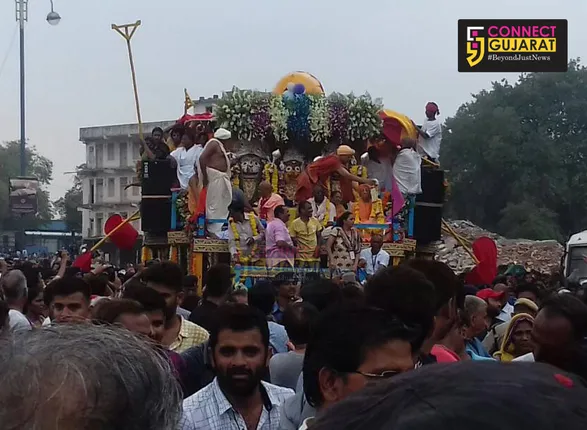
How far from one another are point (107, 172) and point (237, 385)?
74.4 m

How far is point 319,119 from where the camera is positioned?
15.8m

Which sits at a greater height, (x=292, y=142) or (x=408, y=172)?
(x=292, y=142)

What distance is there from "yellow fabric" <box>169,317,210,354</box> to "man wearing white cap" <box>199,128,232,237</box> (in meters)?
8.45

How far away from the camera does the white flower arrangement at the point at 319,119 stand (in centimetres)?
1572

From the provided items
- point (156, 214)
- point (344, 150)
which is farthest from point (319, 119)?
point (156, 214)

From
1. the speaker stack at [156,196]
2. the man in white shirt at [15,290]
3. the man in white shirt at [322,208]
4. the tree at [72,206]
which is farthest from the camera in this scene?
the tree at [72,206]

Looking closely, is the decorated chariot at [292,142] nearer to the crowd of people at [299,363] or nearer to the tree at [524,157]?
the crowd of people at [299,363]

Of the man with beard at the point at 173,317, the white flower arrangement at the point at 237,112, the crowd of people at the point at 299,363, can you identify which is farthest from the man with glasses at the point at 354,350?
the white flower arrangement at the point at 237,112

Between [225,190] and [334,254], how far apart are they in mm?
1929

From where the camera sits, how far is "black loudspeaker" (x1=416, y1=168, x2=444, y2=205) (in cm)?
1612

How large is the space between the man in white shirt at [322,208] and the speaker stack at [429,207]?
1.89 metres

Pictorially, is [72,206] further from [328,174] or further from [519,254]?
[328,174]

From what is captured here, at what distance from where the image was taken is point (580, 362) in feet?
13.8

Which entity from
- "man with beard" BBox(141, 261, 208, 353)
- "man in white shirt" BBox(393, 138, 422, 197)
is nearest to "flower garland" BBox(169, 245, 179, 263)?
"man in white shirt" BBox(393, 138, 422, 197)
